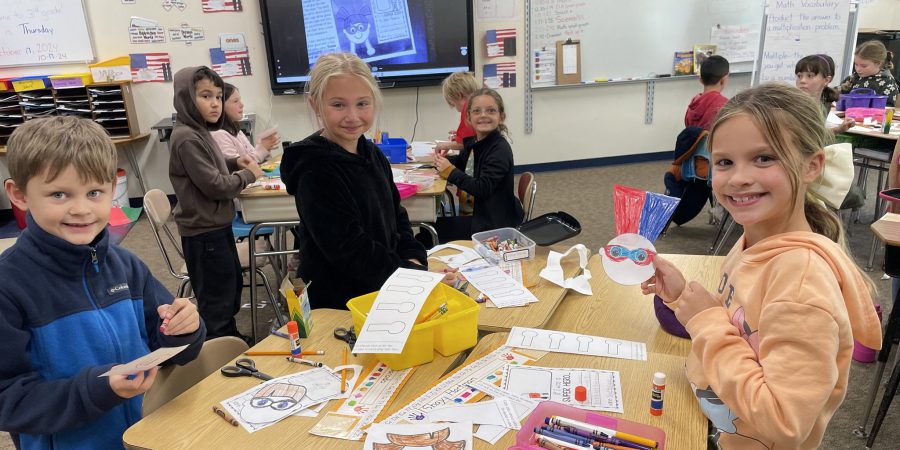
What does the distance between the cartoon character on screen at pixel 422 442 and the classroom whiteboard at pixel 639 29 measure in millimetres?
5456

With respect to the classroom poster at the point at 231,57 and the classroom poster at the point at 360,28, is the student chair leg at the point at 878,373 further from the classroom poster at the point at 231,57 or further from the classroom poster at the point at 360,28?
the classroom poster at the point at 231,57

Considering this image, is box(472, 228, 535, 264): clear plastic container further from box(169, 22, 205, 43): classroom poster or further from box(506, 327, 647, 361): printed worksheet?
box(169, 22, 205, 43): classroom poster

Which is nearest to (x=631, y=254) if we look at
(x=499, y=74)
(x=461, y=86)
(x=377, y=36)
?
(x=461, y=86)

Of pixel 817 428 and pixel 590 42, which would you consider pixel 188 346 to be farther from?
pixel 590 42

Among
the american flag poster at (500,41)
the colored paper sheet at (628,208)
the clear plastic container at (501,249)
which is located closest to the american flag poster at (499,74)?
the american flag poster at (500,41)

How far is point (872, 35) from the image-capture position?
638 cm

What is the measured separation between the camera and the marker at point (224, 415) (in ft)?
3.94

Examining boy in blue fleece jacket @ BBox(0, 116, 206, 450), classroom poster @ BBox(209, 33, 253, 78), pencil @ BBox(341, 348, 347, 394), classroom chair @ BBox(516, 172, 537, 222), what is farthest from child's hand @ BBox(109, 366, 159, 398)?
classroom poster @ BBox(209, 33, 253, 78)

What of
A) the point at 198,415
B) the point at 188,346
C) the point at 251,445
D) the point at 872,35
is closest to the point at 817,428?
the point at 251,445

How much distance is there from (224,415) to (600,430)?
30.9 inches

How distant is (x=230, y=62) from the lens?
5516mm

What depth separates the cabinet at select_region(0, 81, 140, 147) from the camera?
5109 mm

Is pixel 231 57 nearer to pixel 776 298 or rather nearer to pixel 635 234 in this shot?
pixel 635 234

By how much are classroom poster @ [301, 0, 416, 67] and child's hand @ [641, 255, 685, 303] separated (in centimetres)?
481
